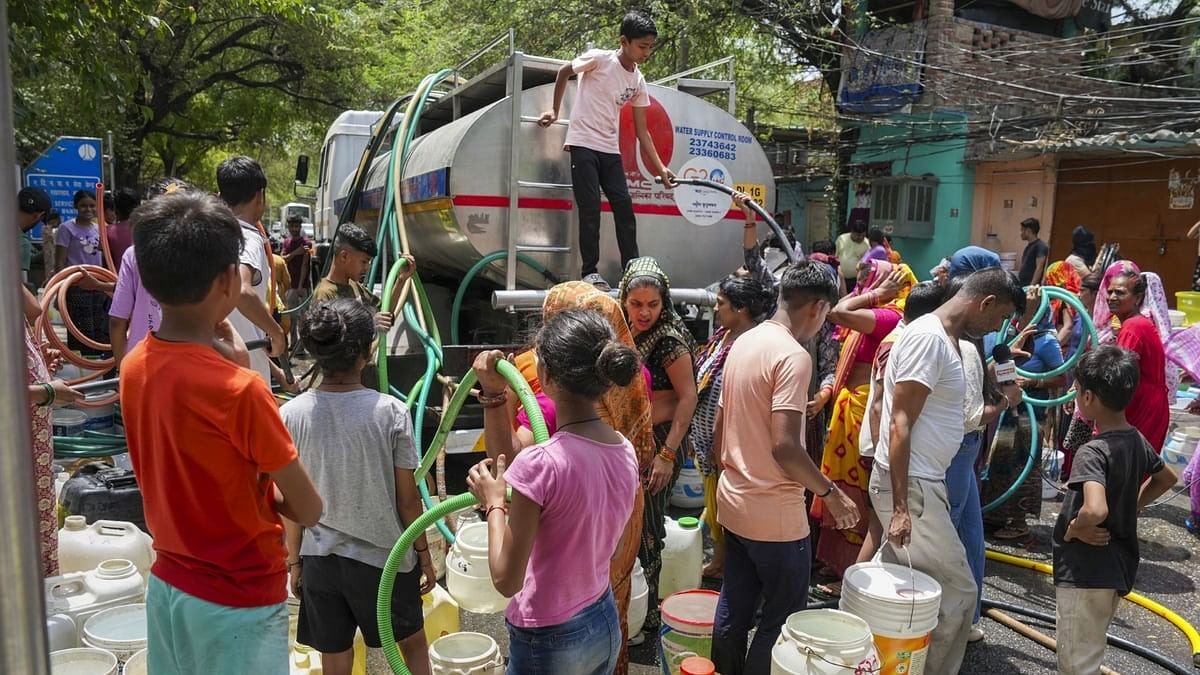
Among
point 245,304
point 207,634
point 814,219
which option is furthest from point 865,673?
point 814,219

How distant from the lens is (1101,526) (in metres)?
2.99

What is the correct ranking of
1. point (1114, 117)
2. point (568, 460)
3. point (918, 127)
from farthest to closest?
point (918, 127) < point (1114, 117) < point (568, 460)

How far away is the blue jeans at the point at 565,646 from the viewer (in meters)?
2.07

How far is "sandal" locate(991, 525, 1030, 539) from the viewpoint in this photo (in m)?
5.05

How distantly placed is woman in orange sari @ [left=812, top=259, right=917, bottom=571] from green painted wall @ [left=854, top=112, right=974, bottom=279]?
36.4 feet

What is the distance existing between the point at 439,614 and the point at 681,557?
48.1 inches

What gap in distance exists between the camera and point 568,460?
6.43 ft

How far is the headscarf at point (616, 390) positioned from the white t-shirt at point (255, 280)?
1293mm

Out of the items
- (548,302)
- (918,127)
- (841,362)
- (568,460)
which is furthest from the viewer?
(918,127)

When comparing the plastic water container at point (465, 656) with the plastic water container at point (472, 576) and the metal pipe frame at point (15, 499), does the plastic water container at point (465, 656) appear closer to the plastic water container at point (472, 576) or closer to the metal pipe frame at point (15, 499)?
the plastic water container at point (472, 576)

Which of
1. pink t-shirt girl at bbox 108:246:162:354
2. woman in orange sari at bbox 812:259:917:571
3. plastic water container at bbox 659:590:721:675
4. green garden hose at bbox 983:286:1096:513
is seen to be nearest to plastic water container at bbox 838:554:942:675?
plastic water container at bbox 659:590:721:675

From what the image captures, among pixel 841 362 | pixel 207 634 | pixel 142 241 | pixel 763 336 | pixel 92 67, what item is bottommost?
pixel 207 634

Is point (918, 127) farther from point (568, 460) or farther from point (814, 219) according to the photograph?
point (568, 460)

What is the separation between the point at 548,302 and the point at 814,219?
682 inches
